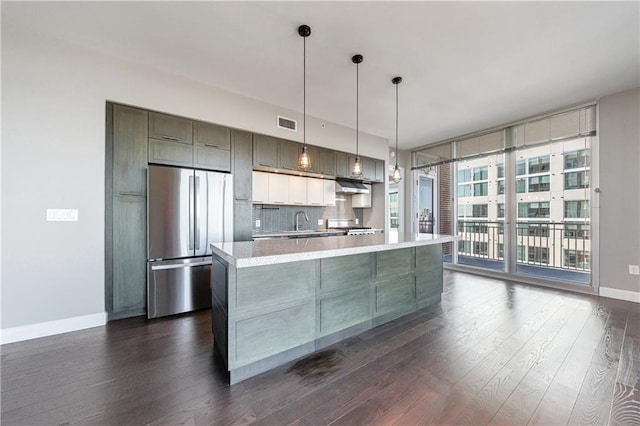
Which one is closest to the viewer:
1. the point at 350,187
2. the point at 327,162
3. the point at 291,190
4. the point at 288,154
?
the point at 288,154

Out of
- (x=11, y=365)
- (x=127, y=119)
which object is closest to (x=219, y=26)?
(x=127, y=119)

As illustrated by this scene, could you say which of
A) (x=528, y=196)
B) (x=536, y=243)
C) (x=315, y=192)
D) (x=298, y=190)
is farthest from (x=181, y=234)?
(x=536, y=243)

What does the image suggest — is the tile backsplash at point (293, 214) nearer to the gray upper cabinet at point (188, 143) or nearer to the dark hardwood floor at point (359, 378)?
the gray upper cabinet at point (188, 143)

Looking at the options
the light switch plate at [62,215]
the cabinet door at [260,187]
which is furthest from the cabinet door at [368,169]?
the light switch plate at [62,215]

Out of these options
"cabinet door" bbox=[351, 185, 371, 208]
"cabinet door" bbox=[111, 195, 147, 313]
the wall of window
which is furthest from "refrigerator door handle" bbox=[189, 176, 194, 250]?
the wall of window

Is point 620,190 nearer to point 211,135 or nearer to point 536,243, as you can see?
point 536,243

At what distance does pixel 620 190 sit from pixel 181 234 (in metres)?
5.99

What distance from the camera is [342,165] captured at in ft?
16.3

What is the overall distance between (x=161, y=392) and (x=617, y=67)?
5557 millimetres

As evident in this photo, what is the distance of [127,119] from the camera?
296cm

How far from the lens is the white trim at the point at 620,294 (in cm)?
349

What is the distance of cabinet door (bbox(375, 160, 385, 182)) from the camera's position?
5595 millimetres

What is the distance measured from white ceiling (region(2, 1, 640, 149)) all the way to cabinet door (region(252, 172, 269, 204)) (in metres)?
1.15

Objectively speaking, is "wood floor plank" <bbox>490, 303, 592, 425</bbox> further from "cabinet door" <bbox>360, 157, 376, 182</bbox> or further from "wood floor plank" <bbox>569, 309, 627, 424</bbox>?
"cabinet door" <bbox>360, 157, 376, 182</bbox>
